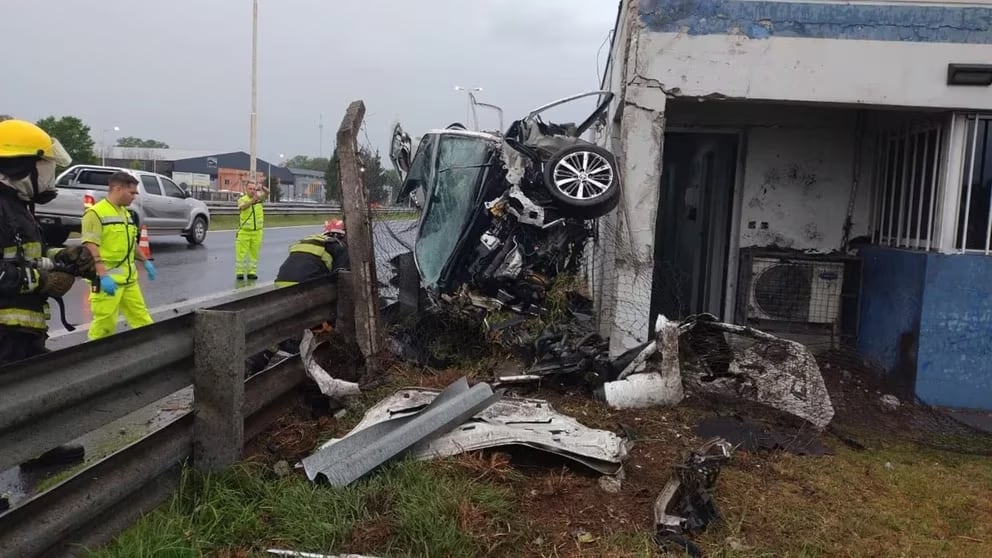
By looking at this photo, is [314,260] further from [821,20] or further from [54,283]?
[821,20]

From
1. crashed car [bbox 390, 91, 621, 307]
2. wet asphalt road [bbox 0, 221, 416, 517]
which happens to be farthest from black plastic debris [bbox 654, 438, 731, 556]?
crashed car [bbox 390, 91, 621, 307]

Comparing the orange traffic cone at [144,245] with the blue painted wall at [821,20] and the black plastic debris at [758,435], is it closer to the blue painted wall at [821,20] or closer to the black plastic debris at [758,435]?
the blue painted wall at [821,20]

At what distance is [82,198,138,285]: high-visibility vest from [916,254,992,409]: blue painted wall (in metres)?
6.57

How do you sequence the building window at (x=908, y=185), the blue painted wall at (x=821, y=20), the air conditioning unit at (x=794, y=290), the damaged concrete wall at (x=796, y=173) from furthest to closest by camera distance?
the damaged concrete wall at (x=796, y=173) → the air conditioning unit at (x=794, y=290) → the building window at (x=908, y=185) → the blue painted wall at (x=821, y=20)

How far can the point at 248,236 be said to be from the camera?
40.8ft

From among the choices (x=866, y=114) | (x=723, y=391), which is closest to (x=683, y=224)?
(x=866, y=114)

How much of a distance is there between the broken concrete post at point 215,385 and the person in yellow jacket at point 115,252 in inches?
129

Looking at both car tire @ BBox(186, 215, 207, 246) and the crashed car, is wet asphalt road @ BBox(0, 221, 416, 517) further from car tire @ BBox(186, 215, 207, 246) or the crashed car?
the crashed car

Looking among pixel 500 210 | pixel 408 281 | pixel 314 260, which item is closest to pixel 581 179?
pixel 500 210

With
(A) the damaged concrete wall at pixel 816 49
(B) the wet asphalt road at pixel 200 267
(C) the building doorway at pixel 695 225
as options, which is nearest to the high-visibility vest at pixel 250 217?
(B) the wet asphalt road at pixel 200 267

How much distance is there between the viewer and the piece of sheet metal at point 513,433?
3631 mm

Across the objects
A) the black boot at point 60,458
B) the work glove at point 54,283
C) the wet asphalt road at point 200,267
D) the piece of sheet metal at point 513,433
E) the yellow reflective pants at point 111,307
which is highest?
the work glove at point 54,283

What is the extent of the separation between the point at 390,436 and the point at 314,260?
2.64 m

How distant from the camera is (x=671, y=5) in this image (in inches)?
239
